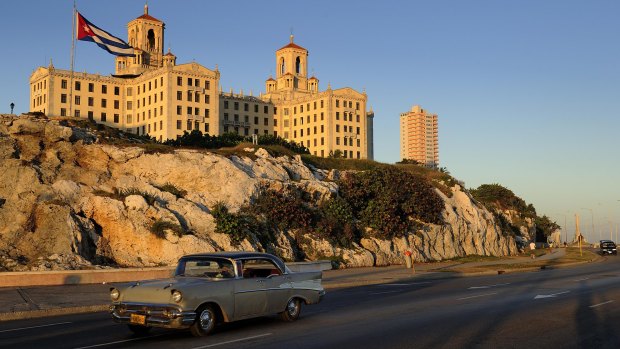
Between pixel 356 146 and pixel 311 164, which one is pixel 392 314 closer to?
pixel 311 164

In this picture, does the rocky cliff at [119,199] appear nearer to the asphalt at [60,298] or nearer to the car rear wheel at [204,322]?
the asphalt at [60,298]

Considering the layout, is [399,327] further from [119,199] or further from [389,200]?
[389,200]

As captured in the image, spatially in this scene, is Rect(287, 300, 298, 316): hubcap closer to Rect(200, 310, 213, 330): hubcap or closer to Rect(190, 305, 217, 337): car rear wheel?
Rect(190, 305, 217, 337): car rear wheel

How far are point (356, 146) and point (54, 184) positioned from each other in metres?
116

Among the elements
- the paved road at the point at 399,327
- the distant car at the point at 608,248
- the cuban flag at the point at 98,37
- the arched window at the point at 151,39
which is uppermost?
the arched window at the point at 151,39

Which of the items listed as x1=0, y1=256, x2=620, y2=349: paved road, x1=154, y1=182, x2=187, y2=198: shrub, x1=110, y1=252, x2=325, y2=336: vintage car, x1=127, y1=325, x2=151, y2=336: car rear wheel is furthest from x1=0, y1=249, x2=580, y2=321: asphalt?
x1=154, y1=182, x2=187, y2=198: shrub

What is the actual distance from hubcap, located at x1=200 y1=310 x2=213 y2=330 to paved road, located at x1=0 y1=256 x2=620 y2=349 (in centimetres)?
26

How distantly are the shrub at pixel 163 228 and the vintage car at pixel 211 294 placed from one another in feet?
60.9

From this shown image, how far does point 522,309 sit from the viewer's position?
674 inches

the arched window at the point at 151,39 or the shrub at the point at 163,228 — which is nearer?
the shrub at the point at 163,228

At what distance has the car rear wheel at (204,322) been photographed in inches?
485

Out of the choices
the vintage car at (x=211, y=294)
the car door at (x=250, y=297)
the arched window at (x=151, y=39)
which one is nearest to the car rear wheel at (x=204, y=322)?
the vintage car at (x=211, y=294)

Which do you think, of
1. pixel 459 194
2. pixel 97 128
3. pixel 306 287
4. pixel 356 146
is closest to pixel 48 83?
pixel 356 146

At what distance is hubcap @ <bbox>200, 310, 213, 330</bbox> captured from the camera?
12.4 metres
